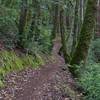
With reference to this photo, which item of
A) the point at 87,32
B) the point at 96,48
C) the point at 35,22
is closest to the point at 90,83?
the point at 87,32

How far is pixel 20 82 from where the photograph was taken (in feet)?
37.0

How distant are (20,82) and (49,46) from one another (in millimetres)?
10664

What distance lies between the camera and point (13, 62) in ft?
43.7

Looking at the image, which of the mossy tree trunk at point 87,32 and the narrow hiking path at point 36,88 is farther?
the mossy tree trunk at point 87,32

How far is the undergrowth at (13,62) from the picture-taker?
11.7 metres

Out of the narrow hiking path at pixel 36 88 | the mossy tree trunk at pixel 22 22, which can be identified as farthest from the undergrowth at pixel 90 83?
the mossy tree trunk at pixel 22 22

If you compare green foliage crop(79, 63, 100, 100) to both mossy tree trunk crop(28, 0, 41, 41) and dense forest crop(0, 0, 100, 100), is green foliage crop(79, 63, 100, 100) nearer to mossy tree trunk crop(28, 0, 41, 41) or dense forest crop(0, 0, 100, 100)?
dense forest crop(0, 0, 100, 100)

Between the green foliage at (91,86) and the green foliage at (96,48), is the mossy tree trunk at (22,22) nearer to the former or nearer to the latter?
the green foliage at (91,86)

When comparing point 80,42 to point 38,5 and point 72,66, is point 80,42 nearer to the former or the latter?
point 72,66

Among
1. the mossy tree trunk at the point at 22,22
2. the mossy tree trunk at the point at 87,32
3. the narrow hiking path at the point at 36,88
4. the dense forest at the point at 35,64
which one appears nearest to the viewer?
the narrow hiking path at the point at 36,88

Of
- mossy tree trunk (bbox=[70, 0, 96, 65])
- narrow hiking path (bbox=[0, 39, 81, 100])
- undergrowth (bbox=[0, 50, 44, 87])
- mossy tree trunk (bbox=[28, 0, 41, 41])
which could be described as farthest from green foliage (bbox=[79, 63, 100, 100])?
mossy tree trunk (bbox=[28, 0, 41, 41])

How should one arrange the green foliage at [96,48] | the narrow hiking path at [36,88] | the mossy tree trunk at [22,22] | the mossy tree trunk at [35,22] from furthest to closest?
the green foliage at [96,48]
the mossy tree trunk at [35,22]
the mossy tree trunk at [22,22]
the narrow hiking path at [36,88]

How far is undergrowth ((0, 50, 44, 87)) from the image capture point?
38.5ft

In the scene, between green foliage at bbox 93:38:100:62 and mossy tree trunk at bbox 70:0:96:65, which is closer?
mossy tree trunk at bbox 70:0:96:65
